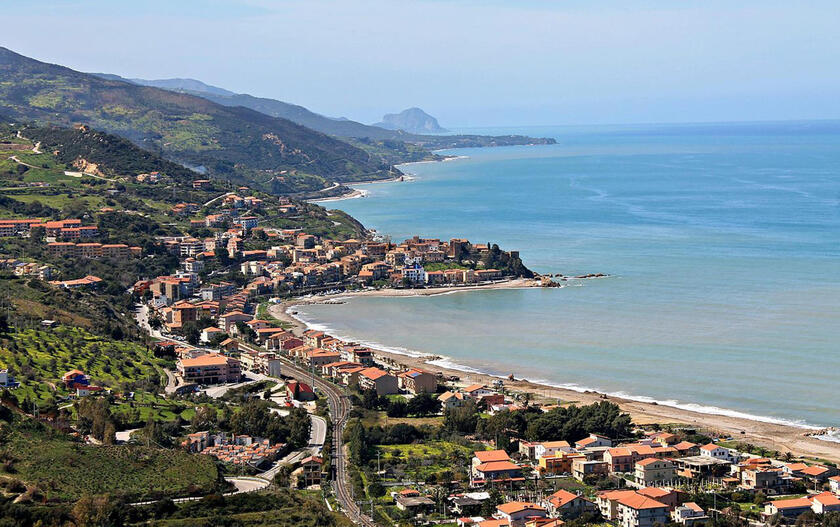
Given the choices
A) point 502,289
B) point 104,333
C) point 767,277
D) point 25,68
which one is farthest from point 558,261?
point 25,68

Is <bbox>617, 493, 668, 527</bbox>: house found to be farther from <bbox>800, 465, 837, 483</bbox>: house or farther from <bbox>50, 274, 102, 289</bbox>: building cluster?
<bbox>50, 274, 102, 289</bbox>: building cluster

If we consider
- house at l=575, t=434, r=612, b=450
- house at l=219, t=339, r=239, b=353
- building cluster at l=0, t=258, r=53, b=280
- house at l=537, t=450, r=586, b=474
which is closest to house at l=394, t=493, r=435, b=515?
house at l=537, t=450, r=586, b=474

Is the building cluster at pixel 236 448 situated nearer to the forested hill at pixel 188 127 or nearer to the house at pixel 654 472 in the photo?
the house at pixel 654 472

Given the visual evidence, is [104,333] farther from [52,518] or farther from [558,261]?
[558,261]

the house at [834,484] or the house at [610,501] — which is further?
the house at [834,484]

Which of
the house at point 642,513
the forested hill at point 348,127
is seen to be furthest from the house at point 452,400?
the forested hill at point 348,127

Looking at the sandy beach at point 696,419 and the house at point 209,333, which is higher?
the sandy beach at point 696,419

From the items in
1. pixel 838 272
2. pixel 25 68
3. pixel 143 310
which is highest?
pixel 25 68
